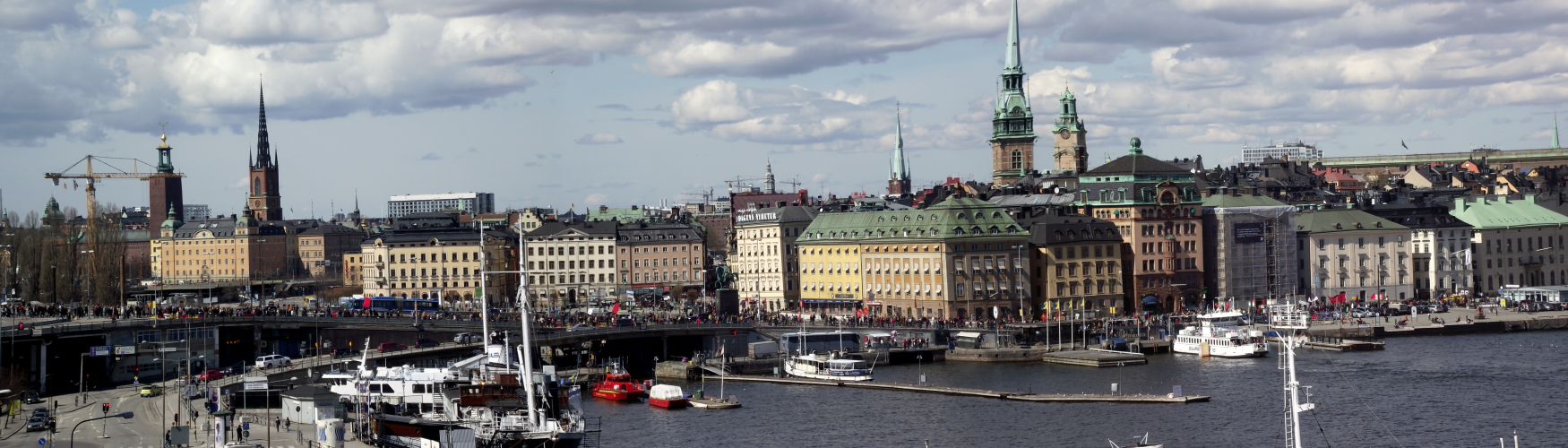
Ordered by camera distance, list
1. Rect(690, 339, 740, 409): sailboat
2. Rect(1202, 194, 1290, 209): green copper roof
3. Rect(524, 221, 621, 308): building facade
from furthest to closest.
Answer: Rect(524, 221, 621, 308): building facade < Rect(1202, 194, 1290, 209): green copper roof < Rect(690, 339, 740, 409): sailboat

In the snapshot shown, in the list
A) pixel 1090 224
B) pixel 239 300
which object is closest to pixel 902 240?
pixel 1090 224

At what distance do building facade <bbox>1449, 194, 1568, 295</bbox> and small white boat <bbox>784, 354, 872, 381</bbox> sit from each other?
56444 millimetres

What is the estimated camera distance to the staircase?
66.6m

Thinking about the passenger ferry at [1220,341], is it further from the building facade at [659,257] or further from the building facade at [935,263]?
the building facade at [659,257]

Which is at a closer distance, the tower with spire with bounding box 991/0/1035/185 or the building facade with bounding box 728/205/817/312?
the building facade with bounding box 728/205/817/312

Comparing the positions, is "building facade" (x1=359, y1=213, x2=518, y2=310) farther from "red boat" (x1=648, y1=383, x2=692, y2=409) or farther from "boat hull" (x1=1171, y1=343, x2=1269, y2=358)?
"red boat" (x1=648, y1=383, x2=692, y2=409)

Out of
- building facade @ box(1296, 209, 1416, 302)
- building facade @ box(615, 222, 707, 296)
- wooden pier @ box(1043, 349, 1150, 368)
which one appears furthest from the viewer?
building facade @ box(615, 222, 707, 296)

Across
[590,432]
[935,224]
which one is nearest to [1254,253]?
[935,224]

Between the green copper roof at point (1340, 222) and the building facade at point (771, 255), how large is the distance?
108ft

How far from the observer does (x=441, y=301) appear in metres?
158

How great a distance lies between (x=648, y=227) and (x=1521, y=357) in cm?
8137

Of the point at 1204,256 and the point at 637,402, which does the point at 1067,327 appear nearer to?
the point at 1204,256

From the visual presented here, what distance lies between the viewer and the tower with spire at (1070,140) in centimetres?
18475

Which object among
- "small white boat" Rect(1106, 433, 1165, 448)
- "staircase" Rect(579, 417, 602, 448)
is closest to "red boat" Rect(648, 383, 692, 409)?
"staircase" Rect(579, 417, 602, 448)
